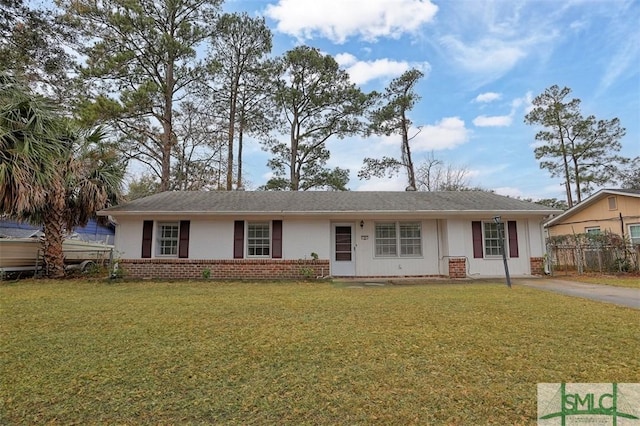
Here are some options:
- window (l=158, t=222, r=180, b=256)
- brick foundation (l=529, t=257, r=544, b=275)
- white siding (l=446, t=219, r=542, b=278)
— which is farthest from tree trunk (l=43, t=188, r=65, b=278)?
brick foundation (l=529, t=257, r=544, b=275)

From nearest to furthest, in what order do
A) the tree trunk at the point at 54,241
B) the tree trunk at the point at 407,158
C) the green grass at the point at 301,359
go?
the green grass at the point at 301,359 → the tree trunk at the point at 54,241 → the tree trunk at the point at 407,158

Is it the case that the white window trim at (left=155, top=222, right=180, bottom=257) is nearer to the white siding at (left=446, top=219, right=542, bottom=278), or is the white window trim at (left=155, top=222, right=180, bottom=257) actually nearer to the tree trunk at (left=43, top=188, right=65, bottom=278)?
the tree trunk at (left=43, top=188, right=65, bottom=278)

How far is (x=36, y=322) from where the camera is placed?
18.4 ft

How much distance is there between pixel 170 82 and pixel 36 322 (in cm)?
1683

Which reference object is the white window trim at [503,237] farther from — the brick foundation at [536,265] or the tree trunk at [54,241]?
the tree trunk at [54,241]

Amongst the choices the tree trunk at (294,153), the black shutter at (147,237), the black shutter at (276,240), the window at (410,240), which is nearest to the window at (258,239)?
the black shutter at (276,240)

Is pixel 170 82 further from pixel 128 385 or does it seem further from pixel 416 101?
pixel 128 385

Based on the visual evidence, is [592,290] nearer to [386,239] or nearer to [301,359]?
[386,239]

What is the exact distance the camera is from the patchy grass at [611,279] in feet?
34.4

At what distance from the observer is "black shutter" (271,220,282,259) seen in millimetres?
12219

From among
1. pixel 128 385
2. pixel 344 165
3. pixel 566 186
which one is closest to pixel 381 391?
pixel 128 385

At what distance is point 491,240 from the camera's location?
12641mm

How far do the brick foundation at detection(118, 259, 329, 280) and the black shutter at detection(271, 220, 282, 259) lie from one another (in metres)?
0.23

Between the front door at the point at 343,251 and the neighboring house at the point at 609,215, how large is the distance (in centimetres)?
912
